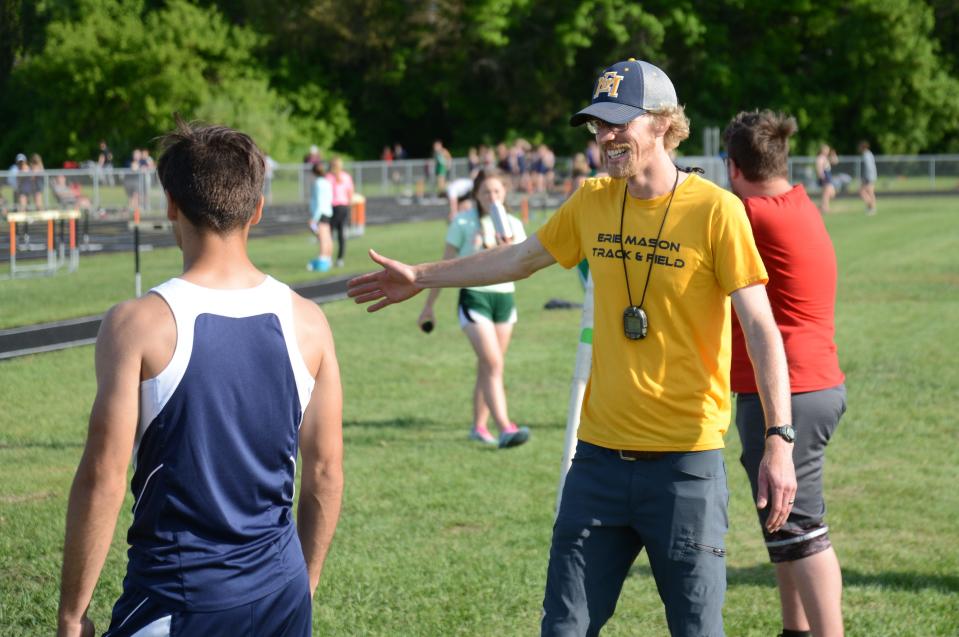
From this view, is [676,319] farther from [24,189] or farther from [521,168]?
[521,168]

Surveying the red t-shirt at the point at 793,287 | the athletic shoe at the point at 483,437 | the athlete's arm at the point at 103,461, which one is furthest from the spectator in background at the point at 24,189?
the athlete's arm at the point at 103,461

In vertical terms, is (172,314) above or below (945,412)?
above

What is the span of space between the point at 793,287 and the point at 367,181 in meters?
42.2

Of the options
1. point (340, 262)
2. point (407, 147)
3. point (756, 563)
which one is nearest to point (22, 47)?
point (340, 262)

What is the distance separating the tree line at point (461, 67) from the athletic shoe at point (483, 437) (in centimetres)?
4504

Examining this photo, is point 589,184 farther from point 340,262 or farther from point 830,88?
point 830,88

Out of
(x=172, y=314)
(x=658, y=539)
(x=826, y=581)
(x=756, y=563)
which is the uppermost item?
(x=172, y=314)

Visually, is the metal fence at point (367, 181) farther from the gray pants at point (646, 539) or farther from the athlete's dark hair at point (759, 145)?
the gray pants at point (646, 539)

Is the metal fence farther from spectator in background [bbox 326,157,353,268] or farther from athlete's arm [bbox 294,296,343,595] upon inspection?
athlete's arm [bbox 294,296,343,595]

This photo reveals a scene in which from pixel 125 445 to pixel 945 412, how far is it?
8.56 meters

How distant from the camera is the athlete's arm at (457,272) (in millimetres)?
4316

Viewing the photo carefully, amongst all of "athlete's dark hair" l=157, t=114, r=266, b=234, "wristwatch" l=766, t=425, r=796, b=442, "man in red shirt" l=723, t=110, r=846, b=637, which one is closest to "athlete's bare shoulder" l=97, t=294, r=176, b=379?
"athlete's dark hair" l=157, t=114, r=266, b=234

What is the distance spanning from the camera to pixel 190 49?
58.0m

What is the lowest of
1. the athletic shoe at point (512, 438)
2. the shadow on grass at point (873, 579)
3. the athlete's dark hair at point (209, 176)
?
the shadow on grass at point (873, 579)
